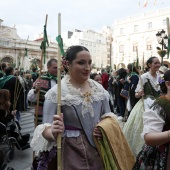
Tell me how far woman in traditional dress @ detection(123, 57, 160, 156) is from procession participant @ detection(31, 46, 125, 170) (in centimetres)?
203

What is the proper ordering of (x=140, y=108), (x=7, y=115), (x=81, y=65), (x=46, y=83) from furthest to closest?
(x=7, y=115), (x=140, y=108), (x=46, y=83), (x=81, y=65)

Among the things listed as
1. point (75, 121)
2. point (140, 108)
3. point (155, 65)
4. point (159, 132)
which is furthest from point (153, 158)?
point (155, 65)

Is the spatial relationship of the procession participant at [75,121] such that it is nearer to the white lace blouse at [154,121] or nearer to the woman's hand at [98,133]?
the woman's hand at [98,133]

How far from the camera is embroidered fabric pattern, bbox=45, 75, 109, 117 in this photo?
1798 millimetres

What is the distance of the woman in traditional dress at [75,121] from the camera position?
5.66 feet

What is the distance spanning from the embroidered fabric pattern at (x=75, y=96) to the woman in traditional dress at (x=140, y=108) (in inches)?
76.3

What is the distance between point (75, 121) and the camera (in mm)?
1769

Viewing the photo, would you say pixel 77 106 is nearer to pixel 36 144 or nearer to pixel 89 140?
pixel 89 140

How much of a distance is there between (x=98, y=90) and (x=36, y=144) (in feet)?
2.18

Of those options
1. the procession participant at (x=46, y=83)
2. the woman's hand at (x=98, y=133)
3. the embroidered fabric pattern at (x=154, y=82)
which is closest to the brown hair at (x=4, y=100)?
the procession participant at (x=46, y=83)

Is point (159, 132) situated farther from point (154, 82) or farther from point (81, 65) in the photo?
point (154, 82)

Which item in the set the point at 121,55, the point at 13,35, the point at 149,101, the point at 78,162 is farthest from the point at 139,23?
the point at 78,162

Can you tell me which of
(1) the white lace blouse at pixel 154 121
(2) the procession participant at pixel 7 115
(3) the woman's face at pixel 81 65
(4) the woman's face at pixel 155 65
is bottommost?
(2) the procession participant at pixel 7 115

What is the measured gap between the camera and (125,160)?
1839 millimetres
